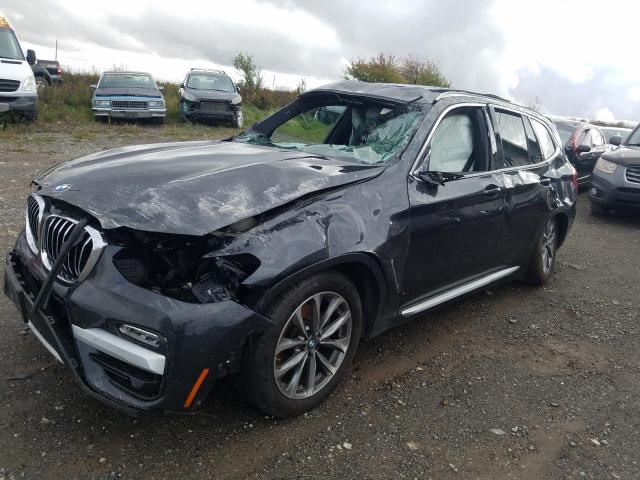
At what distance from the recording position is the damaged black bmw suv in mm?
2365

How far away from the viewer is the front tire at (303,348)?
255 centimetres

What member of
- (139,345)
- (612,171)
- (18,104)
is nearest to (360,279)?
(139,345)

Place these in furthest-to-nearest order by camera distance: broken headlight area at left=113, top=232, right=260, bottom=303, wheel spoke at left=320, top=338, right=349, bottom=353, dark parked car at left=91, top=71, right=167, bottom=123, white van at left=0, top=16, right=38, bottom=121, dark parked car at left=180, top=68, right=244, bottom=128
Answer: dark parked car at left=180, top=68, right=244, bottom=128, dark parked car at left=91, top=71, right=167, bottom=123, white van at left=0, top=16, right=38, bottom=121, wheel spoke at left=320, top=338, right=349, bottom=353, broken headlight area at left=113, top=232, right=260, bottom=303

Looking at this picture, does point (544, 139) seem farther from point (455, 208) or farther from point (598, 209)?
point (598, 209)

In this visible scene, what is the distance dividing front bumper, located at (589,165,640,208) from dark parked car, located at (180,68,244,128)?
11.0 meters

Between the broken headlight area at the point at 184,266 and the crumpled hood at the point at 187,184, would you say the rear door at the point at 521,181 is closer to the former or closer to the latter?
the crumpled hood at the point at 187,184

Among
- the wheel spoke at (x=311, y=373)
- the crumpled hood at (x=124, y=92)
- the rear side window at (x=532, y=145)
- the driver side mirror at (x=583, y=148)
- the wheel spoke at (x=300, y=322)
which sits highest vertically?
the rear side window at (x=532, y=145)

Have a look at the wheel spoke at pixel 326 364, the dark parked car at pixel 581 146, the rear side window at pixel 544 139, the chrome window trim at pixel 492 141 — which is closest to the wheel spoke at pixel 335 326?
Result: the wheel spoke at pixel 326 364

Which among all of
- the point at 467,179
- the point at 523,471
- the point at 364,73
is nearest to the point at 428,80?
the point at 364,73

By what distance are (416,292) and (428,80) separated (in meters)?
22.1

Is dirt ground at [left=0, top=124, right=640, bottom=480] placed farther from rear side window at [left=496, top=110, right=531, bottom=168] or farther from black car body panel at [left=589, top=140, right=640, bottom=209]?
black car body panel at [left=589, top=140, right=640, bottom=209]

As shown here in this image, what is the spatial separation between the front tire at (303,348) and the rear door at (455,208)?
0.54 meters

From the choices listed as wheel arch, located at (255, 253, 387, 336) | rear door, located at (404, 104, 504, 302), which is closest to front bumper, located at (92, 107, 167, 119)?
rear door, located at (404, 104, 504, 302)

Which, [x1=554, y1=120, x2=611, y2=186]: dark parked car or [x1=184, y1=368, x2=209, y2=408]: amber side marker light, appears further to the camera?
[x1=554, y1=120, x2=611, y2=186]: dark parked car
